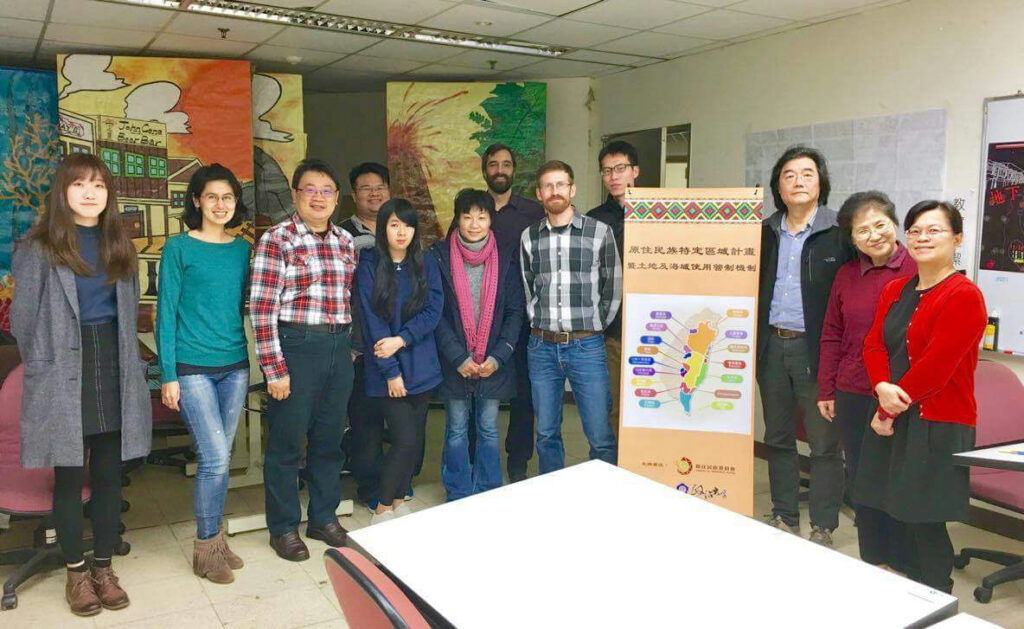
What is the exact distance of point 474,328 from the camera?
140 inches

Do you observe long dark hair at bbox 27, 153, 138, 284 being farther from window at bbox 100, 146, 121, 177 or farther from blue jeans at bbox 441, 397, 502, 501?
window at bbox 100, 146, 121, 177

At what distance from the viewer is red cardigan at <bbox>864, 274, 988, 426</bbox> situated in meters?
2.26

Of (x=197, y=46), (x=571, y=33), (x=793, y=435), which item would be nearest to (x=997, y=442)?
(x=793, y=435)

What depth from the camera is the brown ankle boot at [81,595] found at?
9.20 feet

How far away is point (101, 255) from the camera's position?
9.03ft

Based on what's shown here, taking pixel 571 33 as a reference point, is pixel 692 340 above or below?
below

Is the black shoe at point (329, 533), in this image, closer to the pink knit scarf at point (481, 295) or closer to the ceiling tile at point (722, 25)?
the pink knit scarf at point (481, 295)

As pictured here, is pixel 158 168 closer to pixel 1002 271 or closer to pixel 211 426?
pixel 211 426

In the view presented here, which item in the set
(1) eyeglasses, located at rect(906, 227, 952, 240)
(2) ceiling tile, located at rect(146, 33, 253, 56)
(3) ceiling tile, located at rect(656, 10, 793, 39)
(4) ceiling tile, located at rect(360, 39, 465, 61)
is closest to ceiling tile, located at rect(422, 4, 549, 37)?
(4) ceiling tile, located at rect(360, 39, 465, 61)

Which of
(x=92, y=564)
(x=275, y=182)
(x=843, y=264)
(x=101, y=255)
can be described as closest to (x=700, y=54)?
(x=843, y=264)

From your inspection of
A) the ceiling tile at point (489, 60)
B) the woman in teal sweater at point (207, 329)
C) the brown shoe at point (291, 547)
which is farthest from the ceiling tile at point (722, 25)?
the brown shoe at point (291, 547)

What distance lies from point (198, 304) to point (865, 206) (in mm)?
2555

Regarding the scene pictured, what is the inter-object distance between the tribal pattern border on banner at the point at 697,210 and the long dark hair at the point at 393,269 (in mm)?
963

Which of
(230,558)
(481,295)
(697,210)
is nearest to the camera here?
(230,558)
